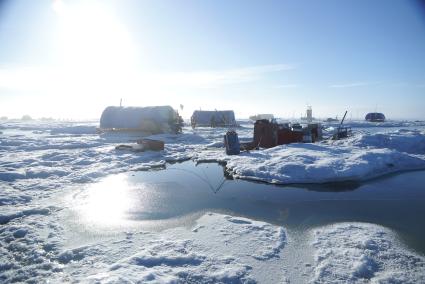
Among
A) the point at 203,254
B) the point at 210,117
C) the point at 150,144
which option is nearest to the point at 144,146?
the point at 150,144

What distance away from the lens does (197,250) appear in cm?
521

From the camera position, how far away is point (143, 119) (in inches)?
1342

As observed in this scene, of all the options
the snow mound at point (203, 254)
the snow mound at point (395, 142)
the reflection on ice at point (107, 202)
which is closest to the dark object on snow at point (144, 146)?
the reflection on ice at point (107, 202)

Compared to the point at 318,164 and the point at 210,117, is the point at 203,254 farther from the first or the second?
the point at 210,117

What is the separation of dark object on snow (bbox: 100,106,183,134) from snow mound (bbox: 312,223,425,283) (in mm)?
29610

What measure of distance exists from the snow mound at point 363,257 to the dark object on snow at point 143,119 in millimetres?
29610

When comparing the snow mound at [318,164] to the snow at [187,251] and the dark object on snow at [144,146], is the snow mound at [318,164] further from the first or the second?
the dark object on snow at [144,146]

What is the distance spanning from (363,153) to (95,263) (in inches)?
480

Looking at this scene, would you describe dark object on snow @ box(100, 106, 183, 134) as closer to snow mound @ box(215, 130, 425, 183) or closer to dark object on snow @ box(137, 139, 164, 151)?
dark object on snow @ box(137, 139, 164, 151)

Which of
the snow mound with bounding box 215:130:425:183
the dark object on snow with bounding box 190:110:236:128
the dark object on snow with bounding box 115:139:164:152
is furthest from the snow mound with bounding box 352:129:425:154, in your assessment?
the dark object on snow with bounding box 190:110:236:128

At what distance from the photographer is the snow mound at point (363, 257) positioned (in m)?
4.22

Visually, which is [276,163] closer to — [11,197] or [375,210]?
[375,210]

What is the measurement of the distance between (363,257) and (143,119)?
104 ft

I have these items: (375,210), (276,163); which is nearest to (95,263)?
(375,210)
